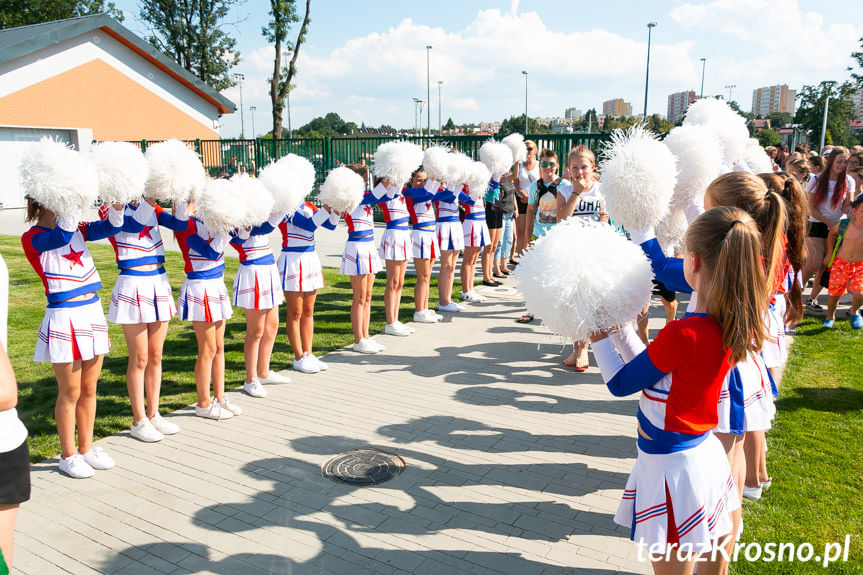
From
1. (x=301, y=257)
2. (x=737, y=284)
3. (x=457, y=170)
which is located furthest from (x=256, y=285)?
(x=737, y=284)

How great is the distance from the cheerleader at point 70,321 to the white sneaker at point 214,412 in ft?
3.01

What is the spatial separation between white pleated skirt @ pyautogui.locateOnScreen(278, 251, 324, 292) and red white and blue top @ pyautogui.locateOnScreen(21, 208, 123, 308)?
1.90m

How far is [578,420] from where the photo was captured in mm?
5059

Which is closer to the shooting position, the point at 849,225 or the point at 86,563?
the point at 86,563

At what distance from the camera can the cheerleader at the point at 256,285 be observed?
511 cm

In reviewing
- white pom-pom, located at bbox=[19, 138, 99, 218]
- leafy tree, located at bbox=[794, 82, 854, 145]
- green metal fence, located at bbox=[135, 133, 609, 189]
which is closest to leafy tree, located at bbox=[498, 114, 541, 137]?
leafy tree, located at bbox=[794, 82, 854, 145]

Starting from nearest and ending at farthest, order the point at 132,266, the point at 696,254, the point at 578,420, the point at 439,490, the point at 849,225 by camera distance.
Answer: the point at 696,254 → the point at 439,490 → the point at 132,266 → the point at 578,420 → the point at 849,225

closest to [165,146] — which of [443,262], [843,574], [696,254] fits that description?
[696,254]

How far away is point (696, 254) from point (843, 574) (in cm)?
209

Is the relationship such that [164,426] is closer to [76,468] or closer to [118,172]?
[76,468]

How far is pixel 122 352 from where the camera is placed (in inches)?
270

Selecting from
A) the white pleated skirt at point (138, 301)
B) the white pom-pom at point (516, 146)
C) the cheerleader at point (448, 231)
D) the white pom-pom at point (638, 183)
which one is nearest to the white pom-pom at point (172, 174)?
the white pleated skirt at point (138, 301)

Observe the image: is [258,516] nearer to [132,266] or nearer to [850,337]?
[132,266]

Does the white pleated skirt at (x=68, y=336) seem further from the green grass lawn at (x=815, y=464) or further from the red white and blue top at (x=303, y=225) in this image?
the green grass lawn at (x=815, y=464)
